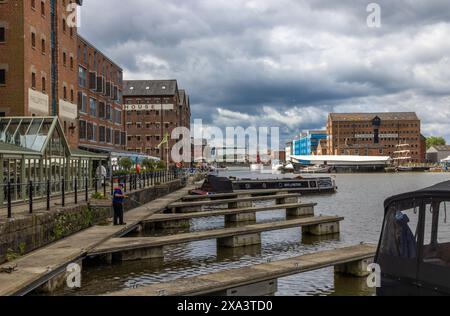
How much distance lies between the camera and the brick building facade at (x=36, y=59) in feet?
109

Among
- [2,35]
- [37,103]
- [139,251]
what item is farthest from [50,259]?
[2,35]

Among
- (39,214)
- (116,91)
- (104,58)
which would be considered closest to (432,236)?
(39,214)

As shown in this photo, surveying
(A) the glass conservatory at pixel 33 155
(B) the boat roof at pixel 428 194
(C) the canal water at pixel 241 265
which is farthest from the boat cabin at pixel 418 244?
(A) the glass conservatory at pixel 33 155

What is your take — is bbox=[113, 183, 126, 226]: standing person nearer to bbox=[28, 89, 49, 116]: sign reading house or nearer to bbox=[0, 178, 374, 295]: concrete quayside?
bbox=[0, 178, 374, 295]: concrete quayside

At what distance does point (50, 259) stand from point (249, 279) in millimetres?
5821

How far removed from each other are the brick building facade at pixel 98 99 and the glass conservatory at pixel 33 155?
66.0ft

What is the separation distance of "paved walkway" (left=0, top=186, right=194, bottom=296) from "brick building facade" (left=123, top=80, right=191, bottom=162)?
309 ft

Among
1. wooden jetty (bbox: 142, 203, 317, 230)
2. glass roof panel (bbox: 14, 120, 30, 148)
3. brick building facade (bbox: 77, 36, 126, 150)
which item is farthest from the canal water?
brick building facade (bbox: 77, 36, 126, 150)

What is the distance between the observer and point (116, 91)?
2724 inches

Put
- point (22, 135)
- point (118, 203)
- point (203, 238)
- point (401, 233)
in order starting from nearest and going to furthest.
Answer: point (401, 233), point (203, 238), point (118, 203), point (22, 135)

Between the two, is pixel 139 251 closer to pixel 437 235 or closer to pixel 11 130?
pixel 11 130

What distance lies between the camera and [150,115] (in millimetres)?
116562

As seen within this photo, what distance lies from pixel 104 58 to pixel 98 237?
160 ft

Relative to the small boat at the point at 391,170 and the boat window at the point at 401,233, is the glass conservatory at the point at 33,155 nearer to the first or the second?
the boat window at the point at 401,233
